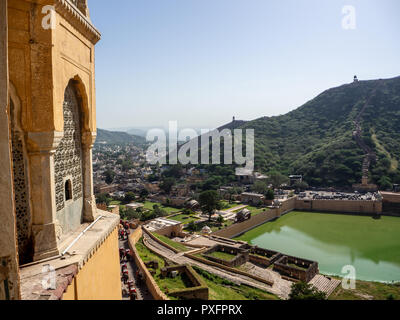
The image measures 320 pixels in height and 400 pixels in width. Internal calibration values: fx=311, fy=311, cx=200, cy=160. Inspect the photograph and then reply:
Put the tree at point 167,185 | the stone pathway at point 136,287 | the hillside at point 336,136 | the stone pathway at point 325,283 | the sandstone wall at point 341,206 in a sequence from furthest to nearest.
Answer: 1. the hillside at point 336,136
2. the tree at point 167,185
3. the sandstone wall at point 341,206
4. the stone pathway at point 325,283
5. the stone pathway at point 136,287

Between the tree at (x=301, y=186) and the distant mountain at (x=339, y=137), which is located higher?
the distant mountain at (x=339, y=137)

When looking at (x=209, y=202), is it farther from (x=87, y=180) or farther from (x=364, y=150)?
(x=364, y=150)

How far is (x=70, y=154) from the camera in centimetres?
464

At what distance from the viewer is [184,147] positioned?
62031 mm

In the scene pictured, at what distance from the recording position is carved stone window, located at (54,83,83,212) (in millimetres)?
4223

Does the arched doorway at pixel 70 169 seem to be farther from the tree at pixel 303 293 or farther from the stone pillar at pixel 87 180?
the tree at pixel 303 293

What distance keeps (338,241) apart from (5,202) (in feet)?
80.4

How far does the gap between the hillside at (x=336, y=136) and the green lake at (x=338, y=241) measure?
11645 mm

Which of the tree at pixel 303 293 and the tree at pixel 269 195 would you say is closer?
the tree at pixel 303 293

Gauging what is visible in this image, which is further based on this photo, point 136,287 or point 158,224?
point 158,224

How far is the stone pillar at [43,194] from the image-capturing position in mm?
3615

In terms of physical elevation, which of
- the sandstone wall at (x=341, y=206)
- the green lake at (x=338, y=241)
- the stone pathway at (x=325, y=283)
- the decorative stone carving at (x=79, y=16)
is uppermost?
the decorative stone carving at (x=79, y=16)

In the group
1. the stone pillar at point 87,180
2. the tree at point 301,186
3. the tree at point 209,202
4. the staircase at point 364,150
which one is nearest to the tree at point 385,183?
the staircase at point 364,150

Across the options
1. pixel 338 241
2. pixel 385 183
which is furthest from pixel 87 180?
pixel 385 183
